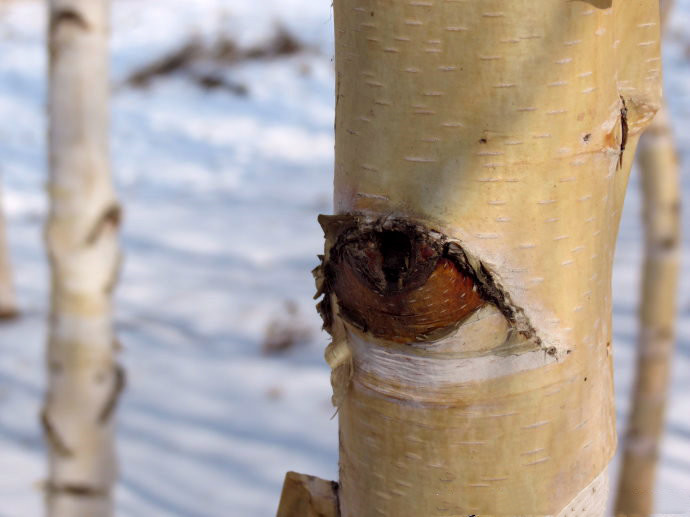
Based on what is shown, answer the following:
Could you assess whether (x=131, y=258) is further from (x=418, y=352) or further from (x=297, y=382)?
(x=418, y=352)

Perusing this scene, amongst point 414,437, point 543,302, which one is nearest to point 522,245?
point 543,302

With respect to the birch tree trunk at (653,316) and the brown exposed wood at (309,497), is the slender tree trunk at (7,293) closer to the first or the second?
the birch tree trunk at (653,316)

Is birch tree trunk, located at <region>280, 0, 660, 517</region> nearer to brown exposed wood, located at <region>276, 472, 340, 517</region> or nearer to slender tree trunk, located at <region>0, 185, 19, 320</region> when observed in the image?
brown exposed wood, located at <region>276, 472, 340, 517</region>

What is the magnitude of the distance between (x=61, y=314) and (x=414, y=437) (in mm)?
1529

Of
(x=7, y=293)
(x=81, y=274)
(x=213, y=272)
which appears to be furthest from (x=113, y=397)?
(x=213, y=272)

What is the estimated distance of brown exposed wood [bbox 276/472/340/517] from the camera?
2.15ft

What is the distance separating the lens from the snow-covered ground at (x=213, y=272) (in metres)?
3.40

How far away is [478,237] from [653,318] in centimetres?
211

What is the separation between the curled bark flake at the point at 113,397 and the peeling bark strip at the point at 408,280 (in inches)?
60.9

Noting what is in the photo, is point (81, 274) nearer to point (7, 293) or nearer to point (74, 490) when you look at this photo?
point (74, 490)

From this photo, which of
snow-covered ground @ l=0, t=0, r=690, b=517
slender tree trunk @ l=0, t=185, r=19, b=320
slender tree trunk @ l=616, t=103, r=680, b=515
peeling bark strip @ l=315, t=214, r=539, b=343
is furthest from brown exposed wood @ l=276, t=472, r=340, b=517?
slender tree trunk @ l=0, t=185, r=19, b=320

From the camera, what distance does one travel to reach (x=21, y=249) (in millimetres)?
5797

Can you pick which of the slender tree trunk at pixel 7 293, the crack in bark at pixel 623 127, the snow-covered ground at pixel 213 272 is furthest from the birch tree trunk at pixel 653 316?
the slender tree trunk at pixel 7 293

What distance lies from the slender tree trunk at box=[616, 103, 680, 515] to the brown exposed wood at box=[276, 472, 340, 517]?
1.84 metres
